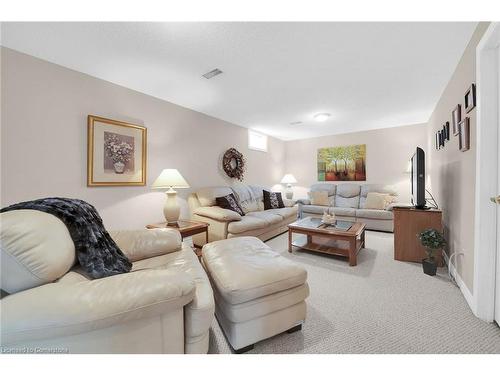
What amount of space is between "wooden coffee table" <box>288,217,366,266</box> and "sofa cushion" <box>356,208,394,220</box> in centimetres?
122

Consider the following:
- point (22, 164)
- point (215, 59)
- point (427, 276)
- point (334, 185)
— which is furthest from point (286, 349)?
point (334, 185)

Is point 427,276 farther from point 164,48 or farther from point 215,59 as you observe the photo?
point 164,48

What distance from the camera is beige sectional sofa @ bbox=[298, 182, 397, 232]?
3.96m

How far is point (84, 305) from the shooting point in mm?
767

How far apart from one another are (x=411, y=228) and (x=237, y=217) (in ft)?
7.33

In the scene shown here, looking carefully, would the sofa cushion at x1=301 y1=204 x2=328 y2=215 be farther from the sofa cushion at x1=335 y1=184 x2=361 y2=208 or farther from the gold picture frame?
the gold picture frame

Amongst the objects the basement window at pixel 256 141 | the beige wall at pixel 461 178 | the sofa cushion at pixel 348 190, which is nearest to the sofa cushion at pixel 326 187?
the sofa cushion at pixel 348 190

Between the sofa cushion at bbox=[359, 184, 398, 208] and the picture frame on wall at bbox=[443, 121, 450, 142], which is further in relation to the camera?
the sofa cushion at bbox=[359, 184, 398, 208]

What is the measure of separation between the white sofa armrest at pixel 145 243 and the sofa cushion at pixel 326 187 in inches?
163

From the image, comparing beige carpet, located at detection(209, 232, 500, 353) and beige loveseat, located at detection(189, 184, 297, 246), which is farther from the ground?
beige loveseat, located at detection(189, 184, 297, 246)

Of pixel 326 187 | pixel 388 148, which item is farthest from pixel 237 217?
pixel 388 148

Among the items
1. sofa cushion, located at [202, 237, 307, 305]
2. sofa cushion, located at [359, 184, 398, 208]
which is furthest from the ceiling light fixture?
sofa cushion, located at [202, 237, 307, 305]

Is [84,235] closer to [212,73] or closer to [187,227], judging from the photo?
[187,227]

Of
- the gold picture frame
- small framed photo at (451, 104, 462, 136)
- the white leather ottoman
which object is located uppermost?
small framed photo at (451, 104, 462, 136)
